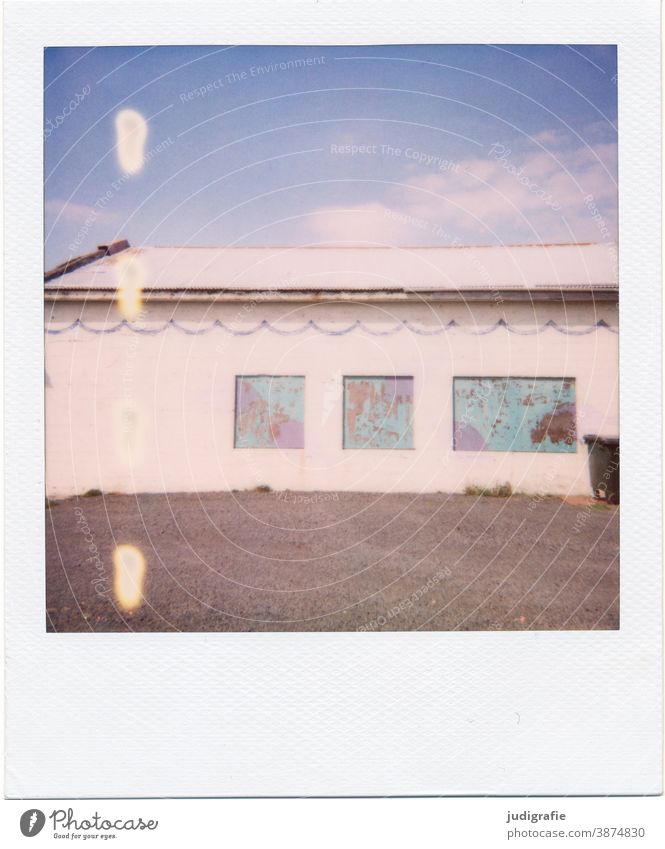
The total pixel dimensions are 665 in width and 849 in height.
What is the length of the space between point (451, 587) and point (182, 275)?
107 inches

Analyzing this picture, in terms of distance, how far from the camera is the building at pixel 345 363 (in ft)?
13.0

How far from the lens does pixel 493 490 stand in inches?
165

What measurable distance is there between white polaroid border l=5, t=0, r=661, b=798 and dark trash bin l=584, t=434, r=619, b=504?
64.3 inches

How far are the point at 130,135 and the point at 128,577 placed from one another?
2085 millimetres

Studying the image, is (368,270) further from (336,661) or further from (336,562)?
(336,661)

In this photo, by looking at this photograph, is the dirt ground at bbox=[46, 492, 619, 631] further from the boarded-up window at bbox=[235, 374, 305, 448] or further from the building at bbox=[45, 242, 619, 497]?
the boarded-up window at bbox=[235, 374, 305, 448]

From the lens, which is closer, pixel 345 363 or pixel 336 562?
pixel 336 562

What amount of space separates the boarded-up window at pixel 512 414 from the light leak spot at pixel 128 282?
232cm

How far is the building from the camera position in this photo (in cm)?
397

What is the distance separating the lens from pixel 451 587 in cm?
300

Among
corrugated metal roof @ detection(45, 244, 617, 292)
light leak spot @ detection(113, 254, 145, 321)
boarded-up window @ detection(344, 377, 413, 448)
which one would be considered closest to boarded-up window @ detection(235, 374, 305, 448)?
boarded-up window @ detection(344, 377, 413, 448)

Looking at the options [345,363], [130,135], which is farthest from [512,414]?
[130,135]

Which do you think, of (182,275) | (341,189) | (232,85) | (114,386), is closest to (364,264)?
(341,189)

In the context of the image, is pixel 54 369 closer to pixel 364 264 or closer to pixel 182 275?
pixel 182 275
